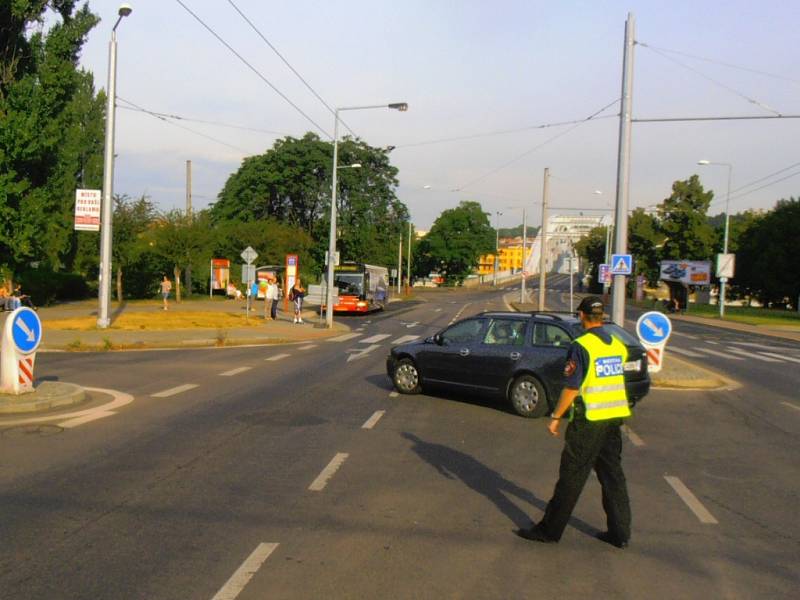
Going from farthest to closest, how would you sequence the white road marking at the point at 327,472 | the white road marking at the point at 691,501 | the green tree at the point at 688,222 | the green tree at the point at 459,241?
the green tree at the point at 459,241, the green tree at the point at 688,222, the white road marking at the point at 327,472, the white road marking at the point at 691,501

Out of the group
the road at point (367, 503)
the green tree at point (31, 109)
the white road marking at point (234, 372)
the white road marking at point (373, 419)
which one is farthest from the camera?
the green tree at point (31, 109)

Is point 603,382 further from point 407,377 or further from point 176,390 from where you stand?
point 176,390

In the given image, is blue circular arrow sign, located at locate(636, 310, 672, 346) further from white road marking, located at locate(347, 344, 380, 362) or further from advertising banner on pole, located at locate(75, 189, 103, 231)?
advertising banner on pole, located at locate(75, 189, 103, 231)

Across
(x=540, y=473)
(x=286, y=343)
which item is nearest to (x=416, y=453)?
(x=540, y=473)

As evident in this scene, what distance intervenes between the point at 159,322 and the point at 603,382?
23.8 metres

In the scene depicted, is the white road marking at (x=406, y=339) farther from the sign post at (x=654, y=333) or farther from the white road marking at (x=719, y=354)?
the sign post at (x=654, y=333)

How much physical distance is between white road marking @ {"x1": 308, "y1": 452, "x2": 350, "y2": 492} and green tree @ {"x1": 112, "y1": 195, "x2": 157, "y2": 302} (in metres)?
33.8

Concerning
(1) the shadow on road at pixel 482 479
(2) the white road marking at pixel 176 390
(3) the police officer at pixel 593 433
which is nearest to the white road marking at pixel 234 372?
(2) the white road marking at pixel 176 390

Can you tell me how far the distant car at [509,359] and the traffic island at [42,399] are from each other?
506cm

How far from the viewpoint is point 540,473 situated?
25.0 feet

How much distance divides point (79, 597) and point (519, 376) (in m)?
7.65

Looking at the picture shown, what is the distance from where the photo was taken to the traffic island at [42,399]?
988cm

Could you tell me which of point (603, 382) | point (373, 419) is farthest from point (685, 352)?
point (603, 382)

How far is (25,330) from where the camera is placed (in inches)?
411
